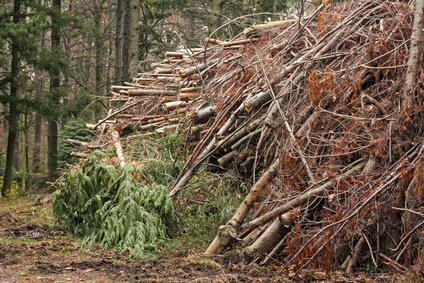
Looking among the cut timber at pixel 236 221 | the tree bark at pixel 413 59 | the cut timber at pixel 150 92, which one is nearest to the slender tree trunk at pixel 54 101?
the cut timber at pixel 150 92

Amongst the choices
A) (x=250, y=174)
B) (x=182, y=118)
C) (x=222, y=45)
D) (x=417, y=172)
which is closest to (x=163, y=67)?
(x=222, y=45)

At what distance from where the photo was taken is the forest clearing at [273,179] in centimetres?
609

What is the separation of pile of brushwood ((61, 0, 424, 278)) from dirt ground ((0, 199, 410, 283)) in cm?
31

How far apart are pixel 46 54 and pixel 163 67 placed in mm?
4824

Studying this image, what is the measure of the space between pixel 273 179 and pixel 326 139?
747mm

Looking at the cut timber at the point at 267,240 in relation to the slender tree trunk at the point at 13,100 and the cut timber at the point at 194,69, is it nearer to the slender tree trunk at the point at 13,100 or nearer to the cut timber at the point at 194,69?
the cut timber at the point at 194,69

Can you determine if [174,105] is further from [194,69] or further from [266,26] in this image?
[266,26]

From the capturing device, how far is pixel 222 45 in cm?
1154

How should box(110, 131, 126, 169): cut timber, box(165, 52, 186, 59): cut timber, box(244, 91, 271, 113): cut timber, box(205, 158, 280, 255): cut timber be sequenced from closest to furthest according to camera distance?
box(205, 158, 280, 255): cut timber
box(244, 91, 271, 113): cut timber
box(110, 131, 126, 169): cut timber
box(165, 52, 186, 59): cut timber

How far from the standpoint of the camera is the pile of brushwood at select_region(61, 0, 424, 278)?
6105 mm

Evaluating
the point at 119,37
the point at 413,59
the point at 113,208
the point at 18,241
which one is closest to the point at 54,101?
the point at 119,37

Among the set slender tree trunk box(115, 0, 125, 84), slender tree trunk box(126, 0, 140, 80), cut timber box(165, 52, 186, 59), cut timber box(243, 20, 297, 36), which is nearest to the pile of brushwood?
cut timber box(243, 20, 297, 36)

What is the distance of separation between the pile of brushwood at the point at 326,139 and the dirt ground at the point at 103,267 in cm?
31

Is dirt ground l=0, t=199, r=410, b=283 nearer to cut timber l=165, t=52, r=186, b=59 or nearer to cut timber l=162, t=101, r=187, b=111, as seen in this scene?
cut timber l=162, t=101, r=187, b=111
